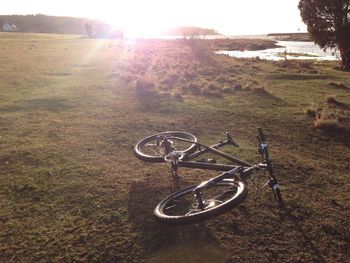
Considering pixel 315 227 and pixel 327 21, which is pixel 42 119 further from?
pixel 327 21

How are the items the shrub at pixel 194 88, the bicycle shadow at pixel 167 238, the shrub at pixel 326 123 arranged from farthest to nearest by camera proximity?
1. the shrub at pixel 194 88
2. the shrub at pixel 326 123
3. the bicycle shadow at pixel 167 238

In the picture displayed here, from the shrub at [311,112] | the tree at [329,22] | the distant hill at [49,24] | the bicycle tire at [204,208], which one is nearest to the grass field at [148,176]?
the shrub at [311,112]

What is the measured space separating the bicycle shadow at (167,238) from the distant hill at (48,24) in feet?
379

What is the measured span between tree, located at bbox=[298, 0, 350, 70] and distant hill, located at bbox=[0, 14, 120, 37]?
88004mm

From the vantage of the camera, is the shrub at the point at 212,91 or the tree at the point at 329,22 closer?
the shrub at the point at 212,91

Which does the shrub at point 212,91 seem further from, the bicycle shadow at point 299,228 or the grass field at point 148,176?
the bicycle shadow at point 299,228

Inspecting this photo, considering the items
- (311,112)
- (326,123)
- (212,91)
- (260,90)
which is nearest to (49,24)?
(212,91)

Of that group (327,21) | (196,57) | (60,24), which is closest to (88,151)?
(196,57)

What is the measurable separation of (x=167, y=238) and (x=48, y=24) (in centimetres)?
16057

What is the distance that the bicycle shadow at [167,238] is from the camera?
6105 mm

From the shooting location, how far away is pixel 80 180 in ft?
29.5

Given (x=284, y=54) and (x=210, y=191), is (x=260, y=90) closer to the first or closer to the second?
(x=210, y=191)

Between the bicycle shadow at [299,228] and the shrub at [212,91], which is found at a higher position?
the shrub at [212,91]

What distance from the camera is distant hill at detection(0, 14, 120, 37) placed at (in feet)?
448
